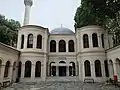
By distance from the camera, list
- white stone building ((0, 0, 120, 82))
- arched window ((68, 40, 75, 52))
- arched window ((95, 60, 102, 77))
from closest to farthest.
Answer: white stone building ((0, 0, 120, 82)) → arched window ((95, 60, 102, 77)) → arched window ((68, 40, 75, 52))

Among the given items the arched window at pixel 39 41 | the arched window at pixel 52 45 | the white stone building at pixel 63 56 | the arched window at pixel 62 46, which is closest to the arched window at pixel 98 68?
the white stone building at pixel 63 56

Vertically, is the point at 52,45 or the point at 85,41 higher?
the point at 85,41

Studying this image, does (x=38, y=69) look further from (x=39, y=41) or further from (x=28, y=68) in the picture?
(x=39, y=41)

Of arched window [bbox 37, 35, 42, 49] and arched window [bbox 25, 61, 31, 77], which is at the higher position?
arched window [bbox 37, 35, 42, 49]

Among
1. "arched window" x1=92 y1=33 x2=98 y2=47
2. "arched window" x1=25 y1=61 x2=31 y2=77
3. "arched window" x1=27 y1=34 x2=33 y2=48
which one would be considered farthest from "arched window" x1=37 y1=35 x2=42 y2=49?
"arched window" x1=92 y1=33 x2=98 y2=47

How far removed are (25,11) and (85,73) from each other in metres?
24.6

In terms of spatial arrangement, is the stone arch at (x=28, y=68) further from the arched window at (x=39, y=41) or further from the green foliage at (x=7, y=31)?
the green foliage at (x=7, y=31)

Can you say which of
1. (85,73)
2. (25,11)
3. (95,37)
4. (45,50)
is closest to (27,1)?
(25,11)

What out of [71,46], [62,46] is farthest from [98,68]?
[62,46]

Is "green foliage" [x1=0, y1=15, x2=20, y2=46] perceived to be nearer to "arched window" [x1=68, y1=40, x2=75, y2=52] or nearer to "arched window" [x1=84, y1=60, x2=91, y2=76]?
"arched window" [x1=68, y1=40, x2=75, y2=52]

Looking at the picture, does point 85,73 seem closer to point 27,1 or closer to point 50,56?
point 50,56

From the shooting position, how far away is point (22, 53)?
1770cm

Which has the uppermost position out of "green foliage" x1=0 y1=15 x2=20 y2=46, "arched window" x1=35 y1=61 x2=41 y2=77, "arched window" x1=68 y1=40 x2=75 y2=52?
"green foliage" x1=0 y1=15 x2=20 y2=46

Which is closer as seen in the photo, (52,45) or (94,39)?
(94,39)
